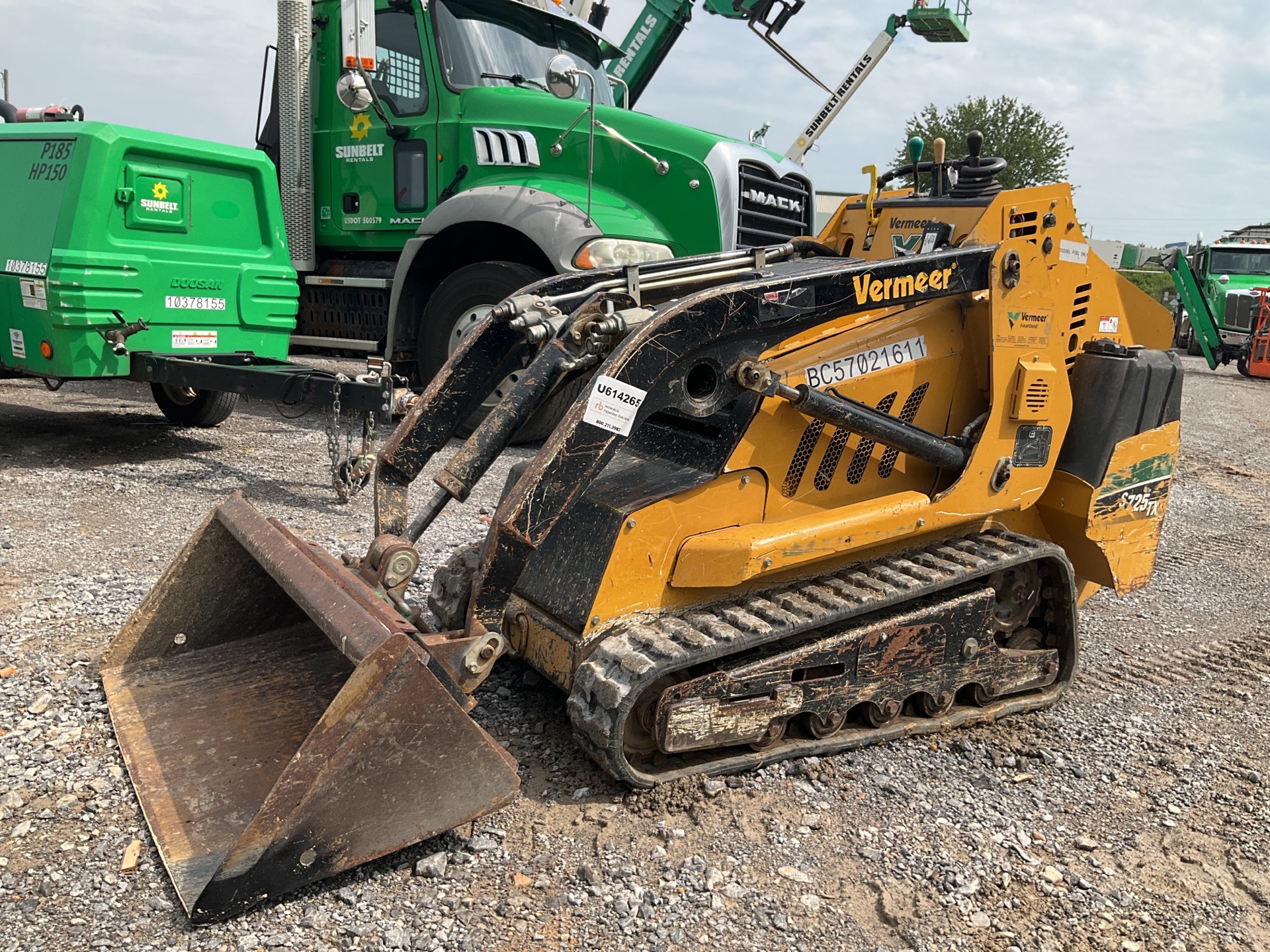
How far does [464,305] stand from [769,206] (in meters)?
2.33

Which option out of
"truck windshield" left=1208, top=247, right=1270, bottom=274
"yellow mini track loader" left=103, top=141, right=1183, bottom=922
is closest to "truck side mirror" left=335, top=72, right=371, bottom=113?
"yellow mini track loader" left=103, top=141, right=1183, bottom=922

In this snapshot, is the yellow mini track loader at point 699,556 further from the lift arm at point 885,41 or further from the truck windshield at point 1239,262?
the truck windshield at point 1239,262

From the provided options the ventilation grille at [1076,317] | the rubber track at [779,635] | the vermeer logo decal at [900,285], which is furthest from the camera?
the ventilation grille at [1076,317]

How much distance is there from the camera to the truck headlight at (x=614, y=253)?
6379mm

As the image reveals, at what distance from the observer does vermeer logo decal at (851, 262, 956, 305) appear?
3223 mm

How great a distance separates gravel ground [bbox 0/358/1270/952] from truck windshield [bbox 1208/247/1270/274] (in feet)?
61.6

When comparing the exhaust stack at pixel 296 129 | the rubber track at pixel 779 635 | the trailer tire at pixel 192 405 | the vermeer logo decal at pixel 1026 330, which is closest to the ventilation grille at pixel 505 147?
the exhaust stack at pixel 296 129

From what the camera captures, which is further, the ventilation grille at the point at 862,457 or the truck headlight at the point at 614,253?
the truck headlight at the point at 614,253

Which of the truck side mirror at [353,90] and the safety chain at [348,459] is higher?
the truck side mirror at [353,90]

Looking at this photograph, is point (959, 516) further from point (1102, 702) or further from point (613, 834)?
point (613, 834)

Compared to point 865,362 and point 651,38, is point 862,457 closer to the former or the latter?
point 865,362

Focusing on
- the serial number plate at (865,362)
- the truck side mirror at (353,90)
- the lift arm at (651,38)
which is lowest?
the serial number plate at (865,362)

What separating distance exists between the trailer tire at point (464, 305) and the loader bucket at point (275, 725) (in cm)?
296

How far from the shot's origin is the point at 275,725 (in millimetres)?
3121
